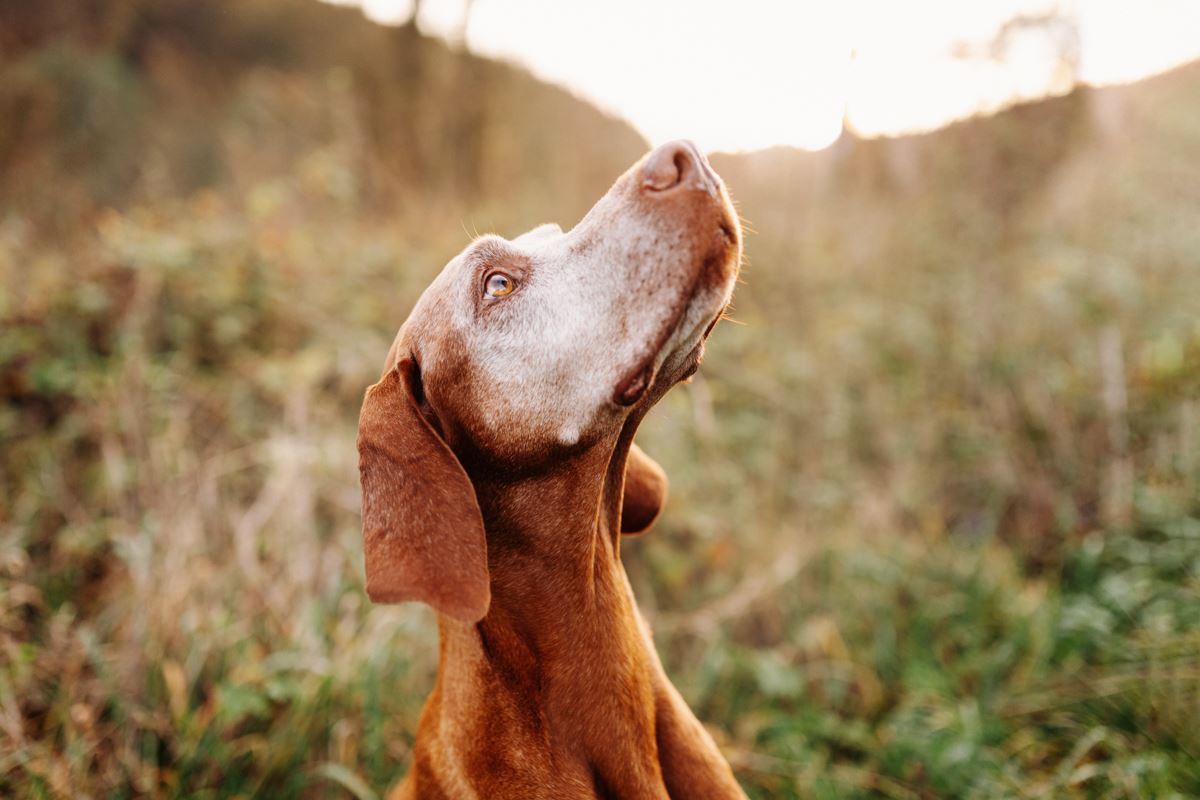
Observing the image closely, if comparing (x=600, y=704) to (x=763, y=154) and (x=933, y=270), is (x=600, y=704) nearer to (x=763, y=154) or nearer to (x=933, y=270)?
(x=933, y=270)

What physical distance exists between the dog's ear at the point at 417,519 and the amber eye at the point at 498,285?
13.2 inches

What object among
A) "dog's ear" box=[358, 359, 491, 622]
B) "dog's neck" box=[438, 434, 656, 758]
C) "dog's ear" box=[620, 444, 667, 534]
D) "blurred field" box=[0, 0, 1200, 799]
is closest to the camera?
"dog's ear" box=[358, 359, 491, 622]

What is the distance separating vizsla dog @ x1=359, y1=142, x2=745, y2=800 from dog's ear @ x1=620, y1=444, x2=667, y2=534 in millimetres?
276

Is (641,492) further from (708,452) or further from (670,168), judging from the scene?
(708,452)

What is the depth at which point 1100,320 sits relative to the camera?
19.3 ft

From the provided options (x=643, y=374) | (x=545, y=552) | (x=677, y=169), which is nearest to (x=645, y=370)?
(x=643, y=374)

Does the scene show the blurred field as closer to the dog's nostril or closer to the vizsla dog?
the vizsla dog

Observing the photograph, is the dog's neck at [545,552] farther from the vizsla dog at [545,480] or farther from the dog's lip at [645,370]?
the dog's lip at [645,370]

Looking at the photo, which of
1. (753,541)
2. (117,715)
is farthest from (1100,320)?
(117,715)

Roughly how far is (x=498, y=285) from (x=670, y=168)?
53 cm

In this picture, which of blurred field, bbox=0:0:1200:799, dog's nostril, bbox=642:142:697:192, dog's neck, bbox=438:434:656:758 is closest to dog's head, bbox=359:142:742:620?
dog's nostril, bbox=642:142:697:192

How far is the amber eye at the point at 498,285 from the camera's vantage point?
1.98 meters

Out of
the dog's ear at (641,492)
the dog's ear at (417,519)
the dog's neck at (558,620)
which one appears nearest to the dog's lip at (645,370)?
the dog's neck at (558,620)

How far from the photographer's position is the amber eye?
198cm
